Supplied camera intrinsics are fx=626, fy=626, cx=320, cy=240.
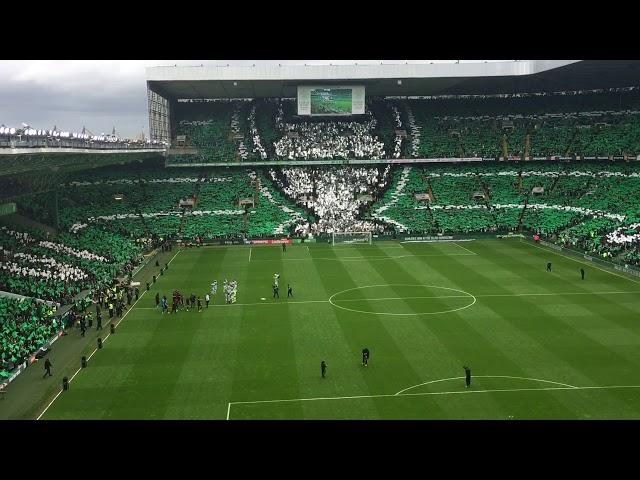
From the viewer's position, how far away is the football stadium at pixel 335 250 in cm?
2355

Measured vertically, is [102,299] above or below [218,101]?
below

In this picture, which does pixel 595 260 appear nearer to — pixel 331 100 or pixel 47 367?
pixel 331 100

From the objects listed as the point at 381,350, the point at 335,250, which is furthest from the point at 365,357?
the point at 335,250

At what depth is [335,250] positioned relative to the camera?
58062mm

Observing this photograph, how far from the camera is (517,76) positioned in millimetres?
70938

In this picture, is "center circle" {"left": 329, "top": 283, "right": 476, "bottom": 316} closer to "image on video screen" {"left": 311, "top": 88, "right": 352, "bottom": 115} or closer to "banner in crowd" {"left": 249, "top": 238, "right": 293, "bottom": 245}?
"banner in crowd" {"left": 249, "top": 238, "right": 293, "bottom": 245}

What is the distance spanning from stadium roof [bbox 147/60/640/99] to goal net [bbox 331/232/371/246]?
20.5 m

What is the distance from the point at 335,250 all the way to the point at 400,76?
25.5 m

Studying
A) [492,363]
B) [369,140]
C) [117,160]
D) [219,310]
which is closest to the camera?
[492,363]

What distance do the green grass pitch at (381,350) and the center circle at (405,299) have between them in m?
0.12

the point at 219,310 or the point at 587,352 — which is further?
the point at 219,310
